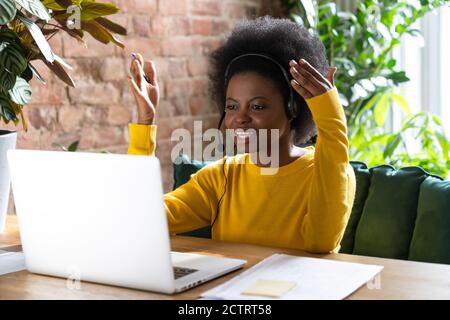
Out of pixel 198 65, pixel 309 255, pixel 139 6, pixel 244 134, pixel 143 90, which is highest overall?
pixel 139 6

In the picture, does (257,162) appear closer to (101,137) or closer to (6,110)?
(6,110)

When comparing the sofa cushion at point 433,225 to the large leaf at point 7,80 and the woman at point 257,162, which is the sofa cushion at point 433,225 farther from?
the large leaf at point 7,80

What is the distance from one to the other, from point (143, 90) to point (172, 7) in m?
1.42

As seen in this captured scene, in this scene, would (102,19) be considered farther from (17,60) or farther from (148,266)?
(148,266)

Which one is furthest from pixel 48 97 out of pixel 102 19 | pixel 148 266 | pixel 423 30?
pixel 423 30

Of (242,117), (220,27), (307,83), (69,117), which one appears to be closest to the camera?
(307,83)

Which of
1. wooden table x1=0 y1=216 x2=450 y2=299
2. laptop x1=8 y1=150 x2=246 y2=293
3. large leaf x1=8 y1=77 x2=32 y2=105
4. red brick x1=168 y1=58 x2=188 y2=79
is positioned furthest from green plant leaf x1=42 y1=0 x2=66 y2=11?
red brick x1=168 y1=58 x2=188 y2=79

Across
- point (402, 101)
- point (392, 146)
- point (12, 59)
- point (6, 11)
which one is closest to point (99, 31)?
point (12, 59)

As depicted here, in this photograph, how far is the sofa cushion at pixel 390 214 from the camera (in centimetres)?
193

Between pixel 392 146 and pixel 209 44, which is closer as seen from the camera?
pixel 392 146

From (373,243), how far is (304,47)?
520 mm

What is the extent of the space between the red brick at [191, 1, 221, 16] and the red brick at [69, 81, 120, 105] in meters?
0.60

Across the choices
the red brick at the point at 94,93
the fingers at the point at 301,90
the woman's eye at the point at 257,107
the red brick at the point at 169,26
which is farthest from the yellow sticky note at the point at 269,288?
the red brick at the point at 169,26

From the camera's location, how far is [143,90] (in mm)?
1919
